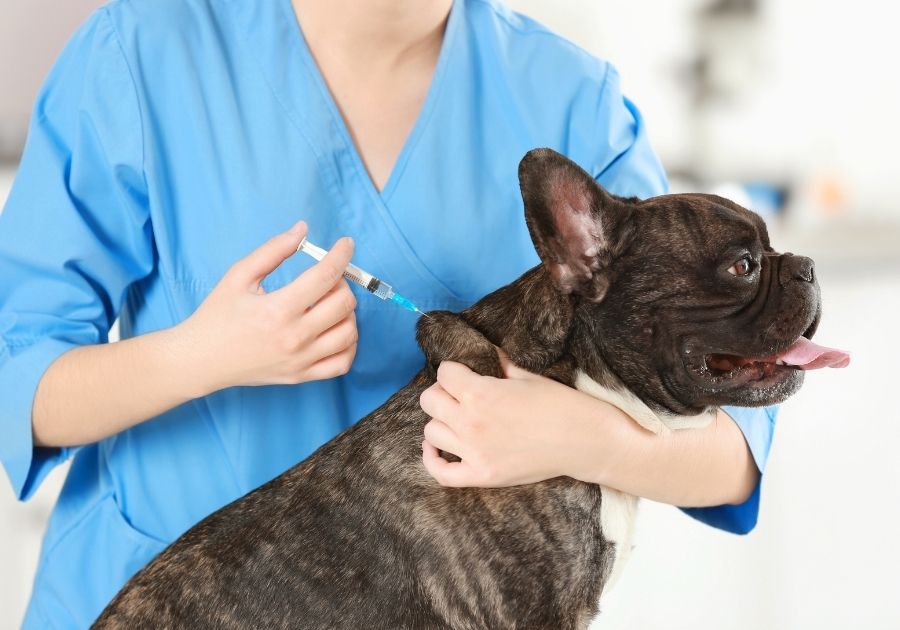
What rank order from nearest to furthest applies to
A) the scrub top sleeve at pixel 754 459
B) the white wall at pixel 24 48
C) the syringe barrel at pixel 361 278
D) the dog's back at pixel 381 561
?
1. the dog's back at pixel 381 561
2. the syringe barrel at pixel 361 278
3. the scrub top sleeve at pixel 754 459
4. the white wall at pixel 24 48

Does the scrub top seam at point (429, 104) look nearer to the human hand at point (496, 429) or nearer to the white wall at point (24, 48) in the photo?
the human hand at point (496, 429)

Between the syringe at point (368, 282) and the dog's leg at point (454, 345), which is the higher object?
the syringe at point (368, 282)

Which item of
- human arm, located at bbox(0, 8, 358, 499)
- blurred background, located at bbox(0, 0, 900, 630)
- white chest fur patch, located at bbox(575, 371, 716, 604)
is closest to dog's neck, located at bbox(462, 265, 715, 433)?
white chest fur patch, located at bbox(575, 371, 716, 604)

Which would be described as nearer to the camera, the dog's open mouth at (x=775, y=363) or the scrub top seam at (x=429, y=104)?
the dog's open mouth at (x=775, y=363)

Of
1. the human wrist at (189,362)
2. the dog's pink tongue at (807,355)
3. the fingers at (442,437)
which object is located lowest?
the fingers at (442,437)

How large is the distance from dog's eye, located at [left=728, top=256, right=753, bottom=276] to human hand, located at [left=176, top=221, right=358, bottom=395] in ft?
1.14

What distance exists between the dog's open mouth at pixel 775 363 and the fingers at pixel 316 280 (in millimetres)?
332

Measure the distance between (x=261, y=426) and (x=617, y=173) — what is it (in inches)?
19.6

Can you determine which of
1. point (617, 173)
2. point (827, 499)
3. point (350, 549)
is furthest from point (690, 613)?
point (350, 549)

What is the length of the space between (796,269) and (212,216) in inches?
23.4

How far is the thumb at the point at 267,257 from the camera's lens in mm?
917

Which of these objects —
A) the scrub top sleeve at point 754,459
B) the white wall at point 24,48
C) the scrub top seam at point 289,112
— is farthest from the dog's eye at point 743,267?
the white wall at point 24,48

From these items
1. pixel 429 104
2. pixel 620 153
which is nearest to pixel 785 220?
pixel 620 153

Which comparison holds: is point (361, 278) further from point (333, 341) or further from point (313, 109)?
point (313, 109)
